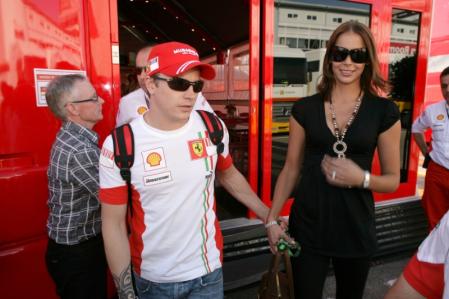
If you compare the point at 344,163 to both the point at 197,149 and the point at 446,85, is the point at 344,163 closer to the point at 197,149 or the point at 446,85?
the point at 197,149

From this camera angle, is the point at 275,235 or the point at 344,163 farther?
the point at 275,235

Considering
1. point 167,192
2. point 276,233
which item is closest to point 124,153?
point 167,192

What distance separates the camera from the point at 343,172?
4.93ft

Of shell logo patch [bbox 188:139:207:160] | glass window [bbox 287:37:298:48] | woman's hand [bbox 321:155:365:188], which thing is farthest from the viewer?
glass window [bbox 287:37:298:48]

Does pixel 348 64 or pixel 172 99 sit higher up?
pixel 348 64

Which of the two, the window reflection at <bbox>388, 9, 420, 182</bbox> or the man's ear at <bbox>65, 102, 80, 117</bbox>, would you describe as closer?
the man's ear at <bbox>65, 102, 80, 117</bbox>

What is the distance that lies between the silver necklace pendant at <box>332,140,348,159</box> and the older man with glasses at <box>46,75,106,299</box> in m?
1.09

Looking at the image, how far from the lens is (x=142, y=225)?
4.40 feet

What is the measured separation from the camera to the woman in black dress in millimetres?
1582

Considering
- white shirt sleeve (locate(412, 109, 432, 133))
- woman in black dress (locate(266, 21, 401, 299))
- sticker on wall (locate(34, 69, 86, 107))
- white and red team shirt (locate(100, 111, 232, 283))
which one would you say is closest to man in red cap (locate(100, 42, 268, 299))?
white and red team shirt (locate(100, 111, 232, 283))

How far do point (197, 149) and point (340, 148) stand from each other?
68cm

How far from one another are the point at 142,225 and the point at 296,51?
2.73 m

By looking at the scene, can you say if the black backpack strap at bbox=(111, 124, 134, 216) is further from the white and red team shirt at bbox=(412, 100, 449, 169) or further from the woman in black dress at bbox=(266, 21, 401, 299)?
the white and red team shirt at bbox=(412, 100, 449, 169)

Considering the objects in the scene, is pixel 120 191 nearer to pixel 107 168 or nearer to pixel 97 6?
pixel 107 168
